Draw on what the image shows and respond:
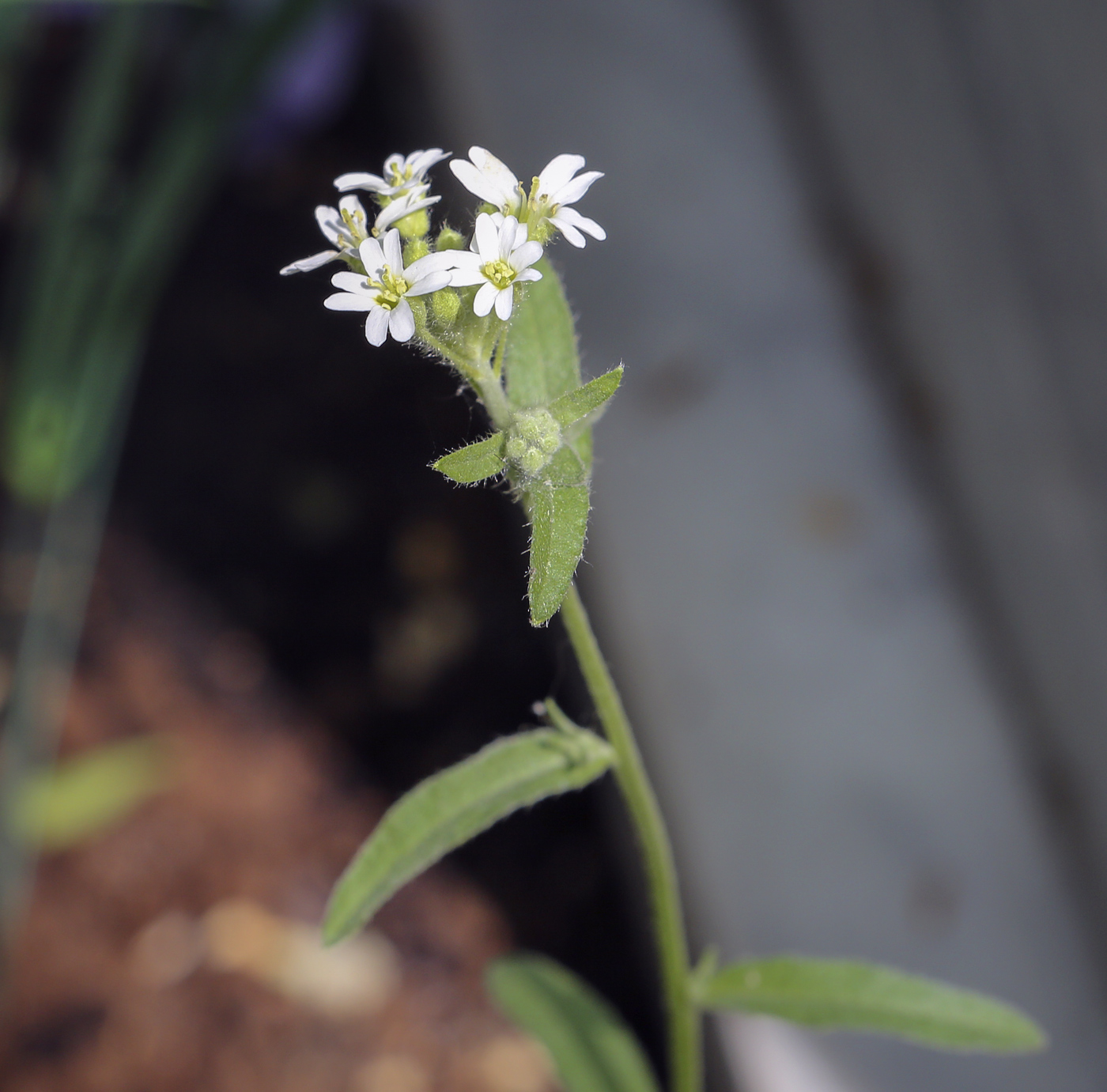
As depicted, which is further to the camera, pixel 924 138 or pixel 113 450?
pixel 113 450

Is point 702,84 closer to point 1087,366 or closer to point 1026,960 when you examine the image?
A: point 1087,366

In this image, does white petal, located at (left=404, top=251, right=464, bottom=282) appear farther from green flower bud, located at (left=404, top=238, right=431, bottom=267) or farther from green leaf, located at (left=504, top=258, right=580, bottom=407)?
green leaf, located at (left=504, top=258, right=580, bottom=407)

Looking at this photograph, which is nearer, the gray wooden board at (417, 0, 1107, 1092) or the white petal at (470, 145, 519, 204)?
the white petal at (470, 145, 519, 204)

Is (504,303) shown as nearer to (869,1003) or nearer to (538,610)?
(538,610)

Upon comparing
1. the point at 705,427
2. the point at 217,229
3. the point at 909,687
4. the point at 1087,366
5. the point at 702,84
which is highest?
the point at 217,229

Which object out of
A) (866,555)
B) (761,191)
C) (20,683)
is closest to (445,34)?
(761,191)

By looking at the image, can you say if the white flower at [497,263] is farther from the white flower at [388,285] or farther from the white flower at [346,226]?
the white flower at [346,226]

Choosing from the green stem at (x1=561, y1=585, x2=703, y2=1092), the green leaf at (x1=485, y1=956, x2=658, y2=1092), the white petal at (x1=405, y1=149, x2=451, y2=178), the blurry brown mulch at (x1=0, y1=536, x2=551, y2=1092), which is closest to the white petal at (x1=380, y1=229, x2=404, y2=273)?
the white petal at (x1=405, y1=149, x2=451, y2=178)
